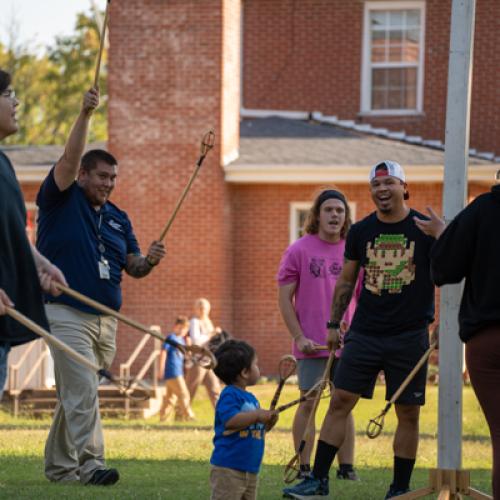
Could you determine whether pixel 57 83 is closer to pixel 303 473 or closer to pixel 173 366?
pixel 173 366

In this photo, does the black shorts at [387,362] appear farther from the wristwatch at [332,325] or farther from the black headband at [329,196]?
the black headband at [329,196]

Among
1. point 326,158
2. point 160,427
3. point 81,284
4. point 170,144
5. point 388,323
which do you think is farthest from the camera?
point 326,158

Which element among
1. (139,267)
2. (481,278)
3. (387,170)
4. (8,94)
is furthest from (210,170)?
(8,94)

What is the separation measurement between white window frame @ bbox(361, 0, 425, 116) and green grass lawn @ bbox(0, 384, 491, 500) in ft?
28.3

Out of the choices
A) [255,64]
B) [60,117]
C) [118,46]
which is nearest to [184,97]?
[118,46]

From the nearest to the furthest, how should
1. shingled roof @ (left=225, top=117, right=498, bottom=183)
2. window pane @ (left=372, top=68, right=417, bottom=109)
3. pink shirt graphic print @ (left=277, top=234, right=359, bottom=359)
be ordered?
pink shirt graphic print @ (left=277, top=234, right=359, bottom=359) < shingled roof @ (left=225, top=117, right=498, bottom=183) < window pane @ (left=372, top=68, right=417, bottom=109)

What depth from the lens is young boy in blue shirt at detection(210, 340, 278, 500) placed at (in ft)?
20.0

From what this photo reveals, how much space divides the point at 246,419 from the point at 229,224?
14.7 m

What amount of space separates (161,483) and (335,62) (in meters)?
17.2

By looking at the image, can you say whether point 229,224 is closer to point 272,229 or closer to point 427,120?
point 272,229


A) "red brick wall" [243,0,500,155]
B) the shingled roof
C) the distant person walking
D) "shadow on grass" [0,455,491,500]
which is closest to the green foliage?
"red brick wall" [243,0,500,155]

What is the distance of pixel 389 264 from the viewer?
7633mm

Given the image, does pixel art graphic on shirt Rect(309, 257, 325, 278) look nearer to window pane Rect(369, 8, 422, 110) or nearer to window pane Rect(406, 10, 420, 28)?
window pane Rect(369, 8, 422, 110)

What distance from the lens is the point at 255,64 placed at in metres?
25.1
